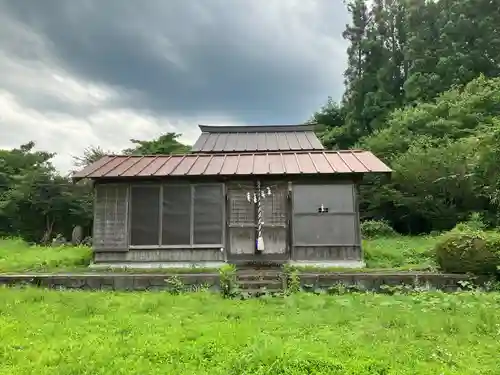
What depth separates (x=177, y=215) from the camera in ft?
36.3

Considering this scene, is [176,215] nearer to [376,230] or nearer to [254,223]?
[254,223]

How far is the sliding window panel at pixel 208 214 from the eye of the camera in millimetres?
10953

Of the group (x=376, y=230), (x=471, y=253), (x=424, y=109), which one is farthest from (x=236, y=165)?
(x=424, y=109)

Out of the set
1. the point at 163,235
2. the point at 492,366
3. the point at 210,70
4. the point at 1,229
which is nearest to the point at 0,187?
the point at 1,229

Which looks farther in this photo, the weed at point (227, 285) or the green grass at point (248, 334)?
the weed at point (227, 285)

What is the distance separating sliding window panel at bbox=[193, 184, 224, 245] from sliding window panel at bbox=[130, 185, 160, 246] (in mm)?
1025

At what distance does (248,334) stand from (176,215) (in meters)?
6.41

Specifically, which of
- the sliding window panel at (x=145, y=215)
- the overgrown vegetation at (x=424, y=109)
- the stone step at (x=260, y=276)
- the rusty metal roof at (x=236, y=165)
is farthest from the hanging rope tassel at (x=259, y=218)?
the overgrown vegetation at (x=424, y=109)

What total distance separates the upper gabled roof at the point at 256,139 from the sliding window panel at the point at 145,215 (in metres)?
5.03

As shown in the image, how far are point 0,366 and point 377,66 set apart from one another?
3462 centimetres

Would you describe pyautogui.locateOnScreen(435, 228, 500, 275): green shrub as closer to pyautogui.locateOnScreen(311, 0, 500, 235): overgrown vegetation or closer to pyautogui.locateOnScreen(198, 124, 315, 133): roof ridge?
pyautogui.locateOnScreen(311, 0, 500, 235): overgrown vegetation

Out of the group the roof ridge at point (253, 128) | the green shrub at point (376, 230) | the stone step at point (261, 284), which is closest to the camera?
the stone step at point (261, 284)

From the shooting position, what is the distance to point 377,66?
3406 cm

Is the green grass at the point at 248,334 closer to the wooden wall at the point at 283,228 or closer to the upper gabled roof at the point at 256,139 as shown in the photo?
the wooden wall at the point at 283,228
